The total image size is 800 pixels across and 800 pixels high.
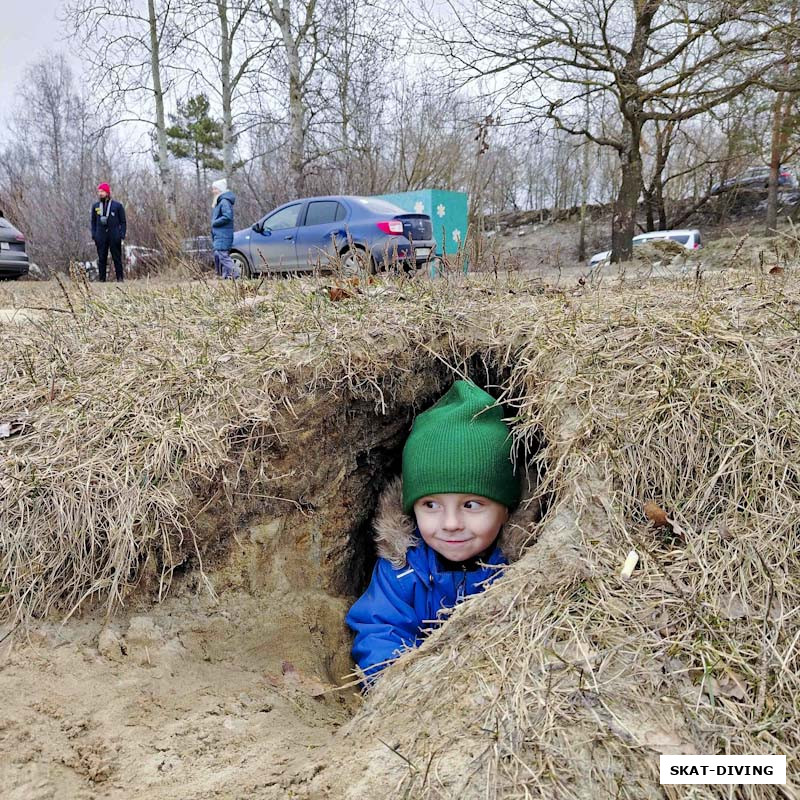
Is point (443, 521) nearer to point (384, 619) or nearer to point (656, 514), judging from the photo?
point (384, 619)

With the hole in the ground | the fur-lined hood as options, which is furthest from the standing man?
the fur-lined hood

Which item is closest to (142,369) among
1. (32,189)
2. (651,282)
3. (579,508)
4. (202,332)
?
(202,332)

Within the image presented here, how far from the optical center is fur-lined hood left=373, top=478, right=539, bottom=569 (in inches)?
112

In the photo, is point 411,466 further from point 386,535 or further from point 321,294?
point 321,294

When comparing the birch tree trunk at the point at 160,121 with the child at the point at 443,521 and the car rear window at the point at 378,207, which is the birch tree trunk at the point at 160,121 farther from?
the child at the point at 443,521

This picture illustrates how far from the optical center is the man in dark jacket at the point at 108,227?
1205 cm

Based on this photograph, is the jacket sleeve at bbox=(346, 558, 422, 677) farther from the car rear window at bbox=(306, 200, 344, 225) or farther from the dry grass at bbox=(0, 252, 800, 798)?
the car rear window at bbox=(306, 200, 344, 225)

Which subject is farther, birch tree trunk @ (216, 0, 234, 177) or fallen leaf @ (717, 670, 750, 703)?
birch tree trunk @ (216, 0, 234, 177)

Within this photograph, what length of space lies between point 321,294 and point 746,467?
262 cm

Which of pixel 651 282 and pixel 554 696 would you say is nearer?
pixel 554 696

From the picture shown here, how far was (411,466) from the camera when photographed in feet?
9.43

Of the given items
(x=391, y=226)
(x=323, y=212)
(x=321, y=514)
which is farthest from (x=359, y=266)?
(x=323, y=212)

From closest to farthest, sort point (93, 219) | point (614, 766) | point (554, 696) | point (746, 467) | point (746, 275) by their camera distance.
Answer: point (614, 766) < point (554, 696) < point (746, 467) < point (746, 275) < point (93, 219)

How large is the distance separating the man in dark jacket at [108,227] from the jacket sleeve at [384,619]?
37.5 feet
